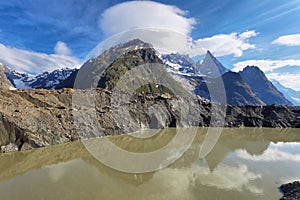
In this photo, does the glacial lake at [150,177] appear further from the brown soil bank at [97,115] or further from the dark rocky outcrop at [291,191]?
the brown soil bank at [97,115]

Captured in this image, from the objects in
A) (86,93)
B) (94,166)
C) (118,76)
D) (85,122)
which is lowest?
(94,166)

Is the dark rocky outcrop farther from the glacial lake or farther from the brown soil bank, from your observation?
the brown soil bank

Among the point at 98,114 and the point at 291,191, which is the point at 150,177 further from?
the point at 98,114

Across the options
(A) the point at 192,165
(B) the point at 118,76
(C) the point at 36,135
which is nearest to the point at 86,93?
(C) the point at 36,135

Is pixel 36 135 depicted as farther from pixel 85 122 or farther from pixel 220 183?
pixel 220 183

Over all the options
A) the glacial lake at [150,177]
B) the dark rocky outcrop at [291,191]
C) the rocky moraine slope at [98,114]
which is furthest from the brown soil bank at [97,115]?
the dark rocky outcrop at [291,191]

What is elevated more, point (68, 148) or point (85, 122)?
point (85, 122)
